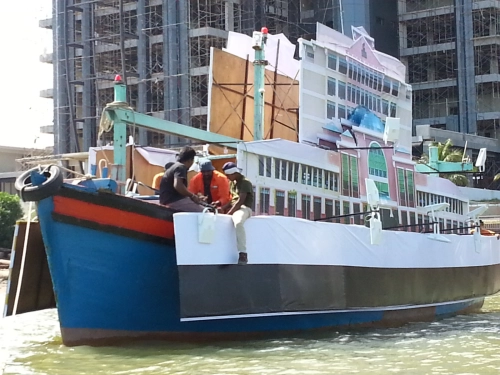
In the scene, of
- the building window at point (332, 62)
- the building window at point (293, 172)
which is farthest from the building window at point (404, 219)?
the building window at point (293, 172)

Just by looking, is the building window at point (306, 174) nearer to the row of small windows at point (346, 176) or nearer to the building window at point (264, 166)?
the row of small windows at point (346, 176)

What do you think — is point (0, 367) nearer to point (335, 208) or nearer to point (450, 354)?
point (450, 354)

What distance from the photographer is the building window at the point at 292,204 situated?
1426cm

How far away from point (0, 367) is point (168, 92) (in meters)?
46.5

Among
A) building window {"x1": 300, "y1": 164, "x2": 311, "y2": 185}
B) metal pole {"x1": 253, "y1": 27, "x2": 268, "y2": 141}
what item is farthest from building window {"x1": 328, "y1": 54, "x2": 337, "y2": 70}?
building window {"x1": 300, "y1": 164, "x2": 311, "y2": 185}

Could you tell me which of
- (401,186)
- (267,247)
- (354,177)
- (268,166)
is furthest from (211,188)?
(401,186)

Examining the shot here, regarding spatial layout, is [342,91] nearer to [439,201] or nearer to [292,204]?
[292,204]

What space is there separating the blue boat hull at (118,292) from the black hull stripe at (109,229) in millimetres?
29

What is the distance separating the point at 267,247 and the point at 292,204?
8.48 ft

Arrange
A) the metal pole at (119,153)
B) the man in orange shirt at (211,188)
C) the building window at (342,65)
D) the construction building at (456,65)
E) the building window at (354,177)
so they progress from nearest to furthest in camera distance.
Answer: the man in orange shirt at (211,188)
the metal pole at (119,153)
the building window at (354,177)
the building window at (342,65)
the construction building at (456,65)

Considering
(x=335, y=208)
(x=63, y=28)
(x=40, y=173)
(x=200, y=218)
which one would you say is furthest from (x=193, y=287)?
(x=63, y=28)

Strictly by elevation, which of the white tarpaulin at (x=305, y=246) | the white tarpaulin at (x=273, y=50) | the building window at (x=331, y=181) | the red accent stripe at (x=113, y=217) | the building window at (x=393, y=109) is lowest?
the white tarpaulin at (x=305, y=246)

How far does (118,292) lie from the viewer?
37.0ft

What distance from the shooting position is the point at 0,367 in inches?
403
